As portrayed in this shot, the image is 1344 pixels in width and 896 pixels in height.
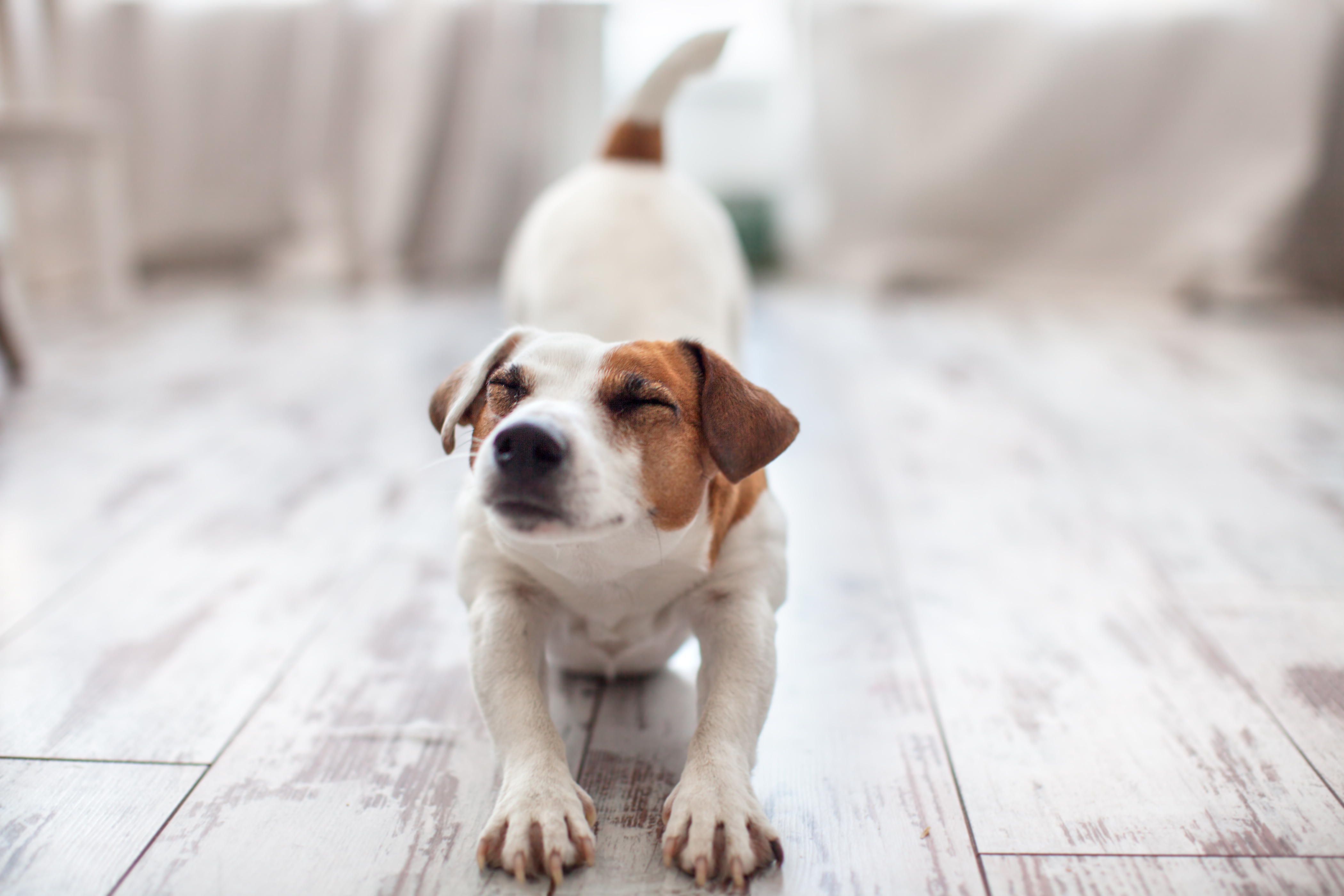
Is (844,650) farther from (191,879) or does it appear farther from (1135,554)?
(191,879)

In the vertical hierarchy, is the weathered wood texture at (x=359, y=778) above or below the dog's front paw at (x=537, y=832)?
below

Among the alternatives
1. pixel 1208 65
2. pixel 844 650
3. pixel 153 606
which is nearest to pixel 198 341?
pixel 153 606

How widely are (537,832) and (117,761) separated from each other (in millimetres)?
488

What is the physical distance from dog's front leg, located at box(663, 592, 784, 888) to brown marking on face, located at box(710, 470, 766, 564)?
2.6 inches

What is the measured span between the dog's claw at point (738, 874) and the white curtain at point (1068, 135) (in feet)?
10.3

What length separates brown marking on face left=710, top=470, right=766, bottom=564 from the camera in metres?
1.13

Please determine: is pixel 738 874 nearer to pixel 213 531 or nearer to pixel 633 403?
pixel 633 403

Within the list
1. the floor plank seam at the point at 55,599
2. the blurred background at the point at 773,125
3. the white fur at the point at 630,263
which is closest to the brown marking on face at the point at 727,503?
the white fur at the point at 630,263

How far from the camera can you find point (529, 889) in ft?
3.08

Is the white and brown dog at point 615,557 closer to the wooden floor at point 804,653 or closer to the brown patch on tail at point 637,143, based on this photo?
the wooden floor at point 804,653

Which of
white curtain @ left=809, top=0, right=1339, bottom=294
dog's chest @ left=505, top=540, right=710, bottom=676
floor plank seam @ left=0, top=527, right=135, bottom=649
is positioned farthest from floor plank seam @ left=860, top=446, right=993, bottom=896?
white curtain @ left=809, top=0, right=1339, bottom=294

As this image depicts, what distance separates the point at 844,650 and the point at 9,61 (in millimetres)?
3438

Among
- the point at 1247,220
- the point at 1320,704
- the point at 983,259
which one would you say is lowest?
the point at 983,259

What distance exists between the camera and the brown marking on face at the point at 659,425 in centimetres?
102
